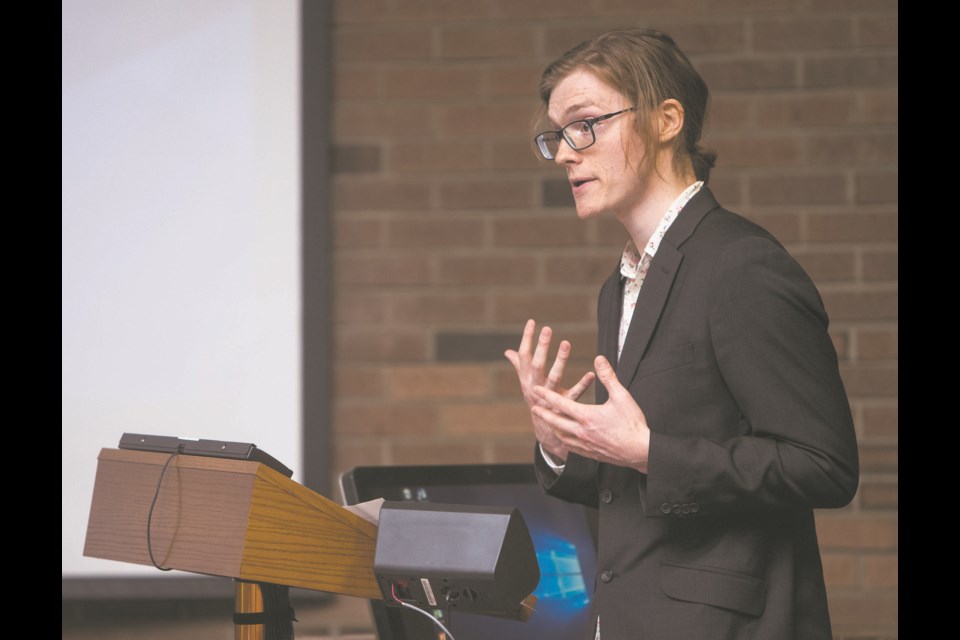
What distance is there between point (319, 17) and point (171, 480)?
1528 millimetres

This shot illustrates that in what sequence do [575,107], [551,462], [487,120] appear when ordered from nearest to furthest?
[575,107], [551,462], [487,120]

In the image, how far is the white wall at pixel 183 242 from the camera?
2.49m

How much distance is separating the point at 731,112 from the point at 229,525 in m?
1.79

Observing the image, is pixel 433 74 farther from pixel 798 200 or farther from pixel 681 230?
pixel 681 230

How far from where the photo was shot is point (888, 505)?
251cm

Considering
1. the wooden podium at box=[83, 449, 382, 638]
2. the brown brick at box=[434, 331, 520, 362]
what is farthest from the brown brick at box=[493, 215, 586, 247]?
the wooden podium at box=[83, 449, 382, 638]

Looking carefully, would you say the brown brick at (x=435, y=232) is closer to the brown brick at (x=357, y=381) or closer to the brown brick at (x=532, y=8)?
the brown brick at (x=357, y=381)

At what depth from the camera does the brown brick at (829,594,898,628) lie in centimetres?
249

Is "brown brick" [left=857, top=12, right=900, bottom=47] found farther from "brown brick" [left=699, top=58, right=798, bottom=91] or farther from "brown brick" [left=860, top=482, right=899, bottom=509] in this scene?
"brown brick" [left=860, top=482, right=899, bottom=509]

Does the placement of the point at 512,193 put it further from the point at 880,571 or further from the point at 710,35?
the point at 880,571

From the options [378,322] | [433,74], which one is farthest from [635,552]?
[433,74]

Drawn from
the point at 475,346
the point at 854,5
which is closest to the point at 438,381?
the point at 475,346

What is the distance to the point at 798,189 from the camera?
2.56 meters

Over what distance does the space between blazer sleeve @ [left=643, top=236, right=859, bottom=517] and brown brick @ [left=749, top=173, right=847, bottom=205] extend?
1293 mm
